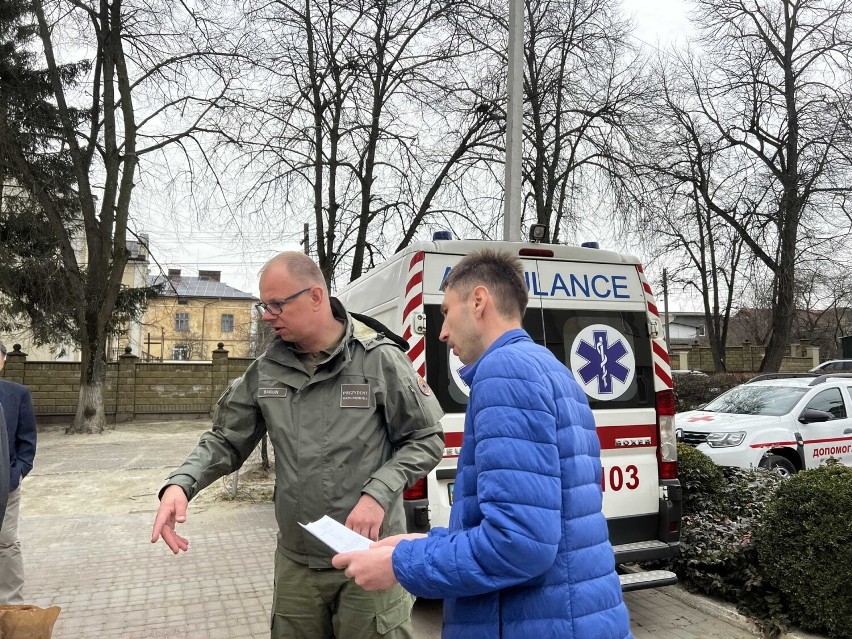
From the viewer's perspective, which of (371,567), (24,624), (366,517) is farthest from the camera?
(24,624)

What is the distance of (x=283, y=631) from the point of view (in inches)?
96.0

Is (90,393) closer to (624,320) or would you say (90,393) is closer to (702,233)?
(624,320)

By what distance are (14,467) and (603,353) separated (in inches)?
167

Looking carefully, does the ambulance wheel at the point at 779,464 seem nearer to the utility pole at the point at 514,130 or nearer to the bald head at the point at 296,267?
the utility pole at the point at 514,130

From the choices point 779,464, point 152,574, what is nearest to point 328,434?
point 152,574

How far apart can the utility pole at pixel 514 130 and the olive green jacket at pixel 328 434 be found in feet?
21.0

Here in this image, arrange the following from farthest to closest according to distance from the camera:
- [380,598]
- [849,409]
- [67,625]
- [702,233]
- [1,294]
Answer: [702,233], [1,294], [849,409], [67,625], [380,598]

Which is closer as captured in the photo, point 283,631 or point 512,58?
point 283,631

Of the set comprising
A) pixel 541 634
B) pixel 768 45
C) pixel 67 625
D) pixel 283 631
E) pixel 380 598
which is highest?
pixel 768 45

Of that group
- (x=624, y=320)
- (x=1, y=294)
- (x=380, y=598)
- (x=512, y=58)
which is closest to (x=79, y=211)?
(x=1, y=294)

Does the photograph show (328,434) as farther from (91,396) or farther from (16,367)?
(16,367)

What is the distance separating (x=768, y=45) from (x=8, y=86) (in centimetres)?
2149

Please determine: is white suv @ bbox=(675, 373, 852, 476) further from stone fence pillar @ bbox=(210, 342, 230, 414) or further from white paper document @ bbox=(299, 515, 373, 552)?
stone fence pillar @ bbox=(210, 342, 230, 414)

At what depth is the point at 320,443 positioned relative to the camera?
2.45 meters
